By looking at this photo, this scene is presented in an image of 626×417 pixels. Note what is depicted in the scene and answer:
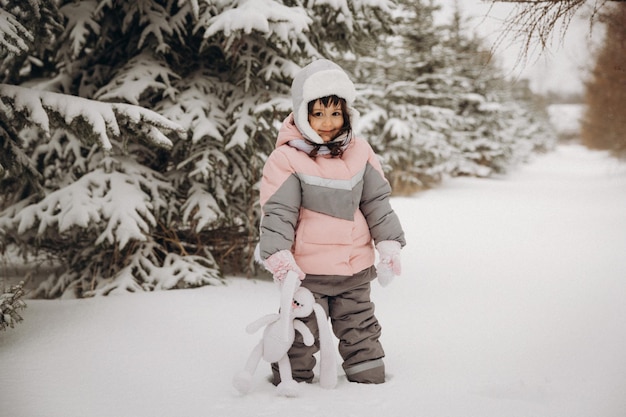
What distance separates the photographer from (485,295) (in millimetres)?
4637

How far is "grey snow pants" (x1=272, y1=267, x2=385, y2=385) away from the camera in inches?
103

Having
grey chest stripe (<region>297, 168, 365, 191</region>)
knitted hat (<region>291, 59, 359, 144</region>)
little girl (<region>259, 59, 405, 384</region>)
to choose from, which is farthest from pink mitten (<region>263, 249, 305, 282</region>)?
knitted hat (<region>291, 59, 359, 144</region>)

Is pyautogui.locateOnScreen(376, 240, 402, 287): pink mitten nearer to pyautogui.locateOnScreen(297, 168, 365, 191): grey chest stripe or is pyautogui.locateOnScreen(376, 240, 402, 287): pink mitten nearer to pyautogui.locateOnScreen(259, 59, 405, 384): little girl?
pyautogui.locateOnScreen(259, 59, 405, 384): little girl

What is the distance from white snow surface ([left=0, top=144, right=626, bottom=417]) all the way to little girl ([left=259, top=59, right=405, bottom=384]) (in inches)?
11.7

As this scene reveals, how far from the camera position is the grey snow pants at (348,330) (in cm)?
263

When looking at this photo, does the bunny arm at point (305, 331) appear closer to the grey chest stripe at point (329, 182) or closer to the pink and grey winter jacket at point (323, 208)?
the pink and grey winter jacket at point (323, 208)

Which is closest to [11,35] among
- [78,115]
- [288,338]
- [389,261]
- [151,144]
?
[78,115]

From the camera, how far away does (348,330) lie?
2.75 m

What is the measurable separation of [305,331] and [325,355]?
0.17 meters

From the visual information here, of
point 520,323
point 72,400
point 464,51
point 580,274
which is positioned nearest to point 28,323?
point 72,400

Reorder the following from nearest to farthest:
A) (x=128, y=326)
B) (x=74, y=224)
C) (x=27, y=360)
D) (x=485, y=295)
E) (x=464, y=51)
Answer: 1. (x=27, y=360)
2. (x=128, y=326)
3. (x=74, y=224)
4. (x=485, y=295)
5. (x=464, y=51)

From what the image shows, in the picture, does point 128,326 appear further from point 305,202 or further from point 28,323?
point 305,202

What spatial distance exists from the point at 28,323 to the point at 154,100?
7.73ft

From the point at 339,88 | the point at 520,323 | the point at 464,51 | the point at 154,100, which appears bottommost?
the point at 520,323
